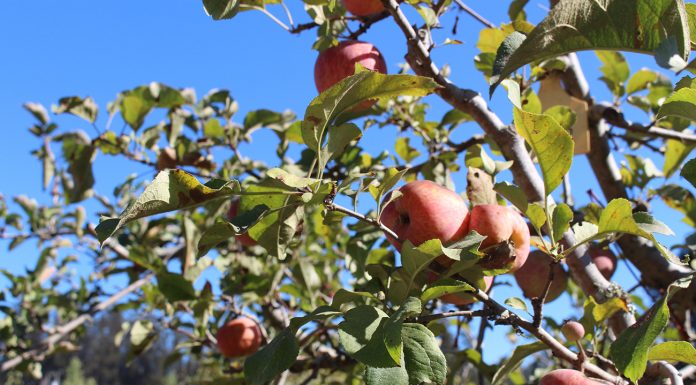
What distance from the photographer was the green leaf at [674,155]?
67.6 inches

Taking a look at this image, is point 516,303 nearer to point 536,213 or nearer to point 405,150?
point 536,213

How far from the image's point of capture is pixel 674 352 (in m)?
0.89

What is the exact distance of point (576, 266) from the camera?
114 cm

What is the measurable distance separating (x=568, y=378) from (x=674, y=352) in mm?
164

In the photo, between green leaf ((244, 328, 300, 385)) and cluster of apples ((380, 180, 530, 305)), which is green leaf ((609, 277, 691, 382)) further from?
green leaf ((244, 328, 300, 385))

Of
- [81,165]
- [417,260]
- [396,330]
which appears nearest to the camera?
[396,330]

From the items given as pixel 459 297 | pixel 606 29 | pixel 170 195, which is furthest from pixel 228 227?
pixel 606 29

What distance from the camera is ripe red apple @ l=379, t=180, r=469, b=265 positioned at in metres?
0.98

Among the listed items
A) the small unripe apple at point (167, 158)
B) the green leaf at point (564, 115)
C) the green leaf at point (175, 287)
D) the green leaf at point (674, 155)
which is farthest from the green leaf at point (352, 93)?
the small unripe apple at point (167, 158)

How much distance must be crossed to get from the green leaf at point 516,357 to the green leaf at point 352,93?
0.50 meters

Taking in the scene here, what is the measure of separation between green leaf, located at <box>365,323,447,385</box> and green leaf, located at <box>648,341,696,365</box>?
36 centimetres

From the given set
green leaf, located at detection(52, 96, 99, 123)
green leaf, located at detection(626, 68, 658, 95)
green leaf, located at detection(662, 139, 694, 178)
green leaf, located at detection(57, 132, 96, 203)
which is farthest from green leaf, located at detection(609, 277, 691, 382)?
green leaf, located at detection(52, 96, 99, 123)

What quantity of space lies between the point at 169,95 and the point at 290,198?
1.17 m

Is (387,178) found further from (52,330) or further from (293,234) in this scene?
(52,330)
